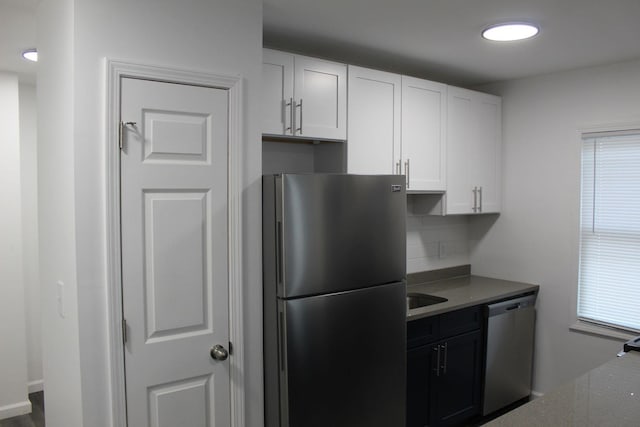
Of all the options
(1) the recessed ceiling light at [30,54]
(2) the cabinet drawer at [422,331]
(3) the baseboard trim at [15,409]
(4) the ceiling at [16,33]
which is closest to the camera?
(4) the ceiling at [16,33]

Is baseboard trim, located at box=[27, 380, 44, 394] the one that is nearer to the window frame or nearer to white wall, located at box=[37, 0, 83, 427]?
white wall, located at box=[37, 0, 83, 427]

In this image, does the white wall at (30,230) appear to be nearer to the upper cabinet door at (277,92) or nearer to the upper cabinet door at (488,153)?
the upper cabinet door at (277,92)

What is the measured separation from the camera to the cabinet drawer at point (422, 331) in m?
2.86

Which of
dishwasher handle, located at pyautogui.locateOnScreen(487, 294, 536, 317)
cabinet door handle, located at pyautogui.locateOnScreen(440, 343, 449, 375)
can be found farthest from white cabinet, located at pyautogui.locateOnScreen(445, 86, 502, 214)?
cabinet door handle, located at pyautogui.locateOnScreen(440, 343, 449, 375)

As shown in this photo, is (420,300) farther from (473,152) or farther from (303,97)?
(303,97)

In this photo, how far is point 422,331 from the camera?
2.93 meters

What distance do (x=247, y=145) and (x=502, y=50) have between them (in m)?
1.80

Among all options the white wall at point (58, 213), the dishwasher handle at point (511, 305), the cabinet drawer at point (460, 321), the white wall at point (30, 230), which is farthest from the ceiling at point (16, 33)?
the dishwasher handle at point (511, 305)

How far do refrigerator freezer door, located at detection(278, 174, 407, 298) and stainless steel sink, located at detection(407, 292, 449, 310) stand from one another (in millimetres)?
910

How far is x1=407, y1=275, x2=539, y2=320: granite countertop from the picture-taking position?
302 centimetres

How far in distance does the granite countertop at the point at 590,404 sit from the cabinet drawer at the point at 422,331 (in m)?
1.02

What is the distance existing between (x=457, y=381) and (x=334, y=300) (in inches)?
55.2

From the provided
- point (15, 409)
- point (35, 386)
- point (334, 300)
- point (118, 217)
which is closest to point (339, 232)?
point (334, 300)

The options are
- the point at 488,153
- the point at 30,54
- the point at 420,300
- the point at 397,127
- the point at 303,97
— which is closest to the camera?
the point at 303,97
